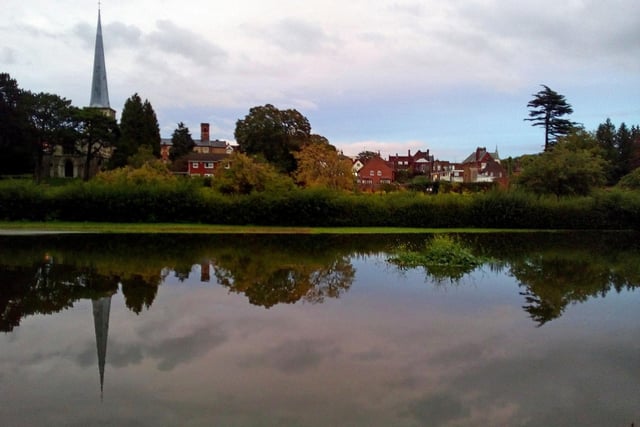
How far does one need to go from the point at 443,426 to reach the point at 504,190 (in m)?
32.7

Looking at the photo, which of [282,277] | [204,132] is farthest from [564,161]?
[204,132]

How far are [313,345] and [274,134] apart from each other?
202ft

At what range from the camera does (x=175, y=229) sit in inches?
1203

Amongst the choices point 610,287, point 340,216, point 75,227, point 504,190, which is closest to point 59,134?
point 75,227

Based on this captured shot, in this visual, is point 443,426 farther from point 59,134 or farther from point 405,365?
point 59,134

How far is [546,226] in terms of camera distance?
118ft

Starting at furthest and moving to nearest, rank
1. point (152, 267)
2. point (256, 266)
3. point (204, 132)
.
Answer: point (204, 132) < point (256, 266) < point (152, 267)

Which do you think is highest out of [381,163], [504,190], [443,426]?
[381,163]

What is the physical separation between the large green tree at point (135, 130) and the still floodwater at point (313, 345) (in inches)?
2215

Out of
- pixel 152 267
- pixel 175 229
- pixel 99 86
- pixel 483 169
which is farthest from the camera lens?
pixel 483 169

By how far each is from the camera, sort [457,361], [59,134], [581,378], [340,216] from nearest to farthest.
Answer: [581,378] < [457,361] < [340,216] < [59,134]

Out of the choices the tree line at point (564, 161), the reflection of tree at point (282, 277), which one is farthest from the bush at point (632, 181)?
the reflection of tree at point (282, 277)

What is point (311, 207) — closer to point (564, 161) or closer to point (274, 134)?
point (564, 161)

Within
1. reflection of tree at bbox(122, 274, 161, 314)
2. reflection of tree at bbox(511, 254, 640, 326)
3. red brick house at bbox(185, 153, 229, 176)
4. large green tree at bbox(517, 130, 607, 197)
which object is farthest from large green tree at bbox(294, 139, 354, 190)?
red brick house at bbox(185, 153, 229, 176)
